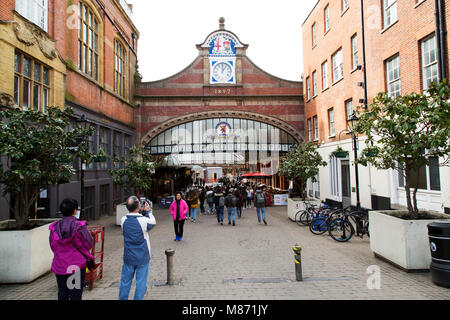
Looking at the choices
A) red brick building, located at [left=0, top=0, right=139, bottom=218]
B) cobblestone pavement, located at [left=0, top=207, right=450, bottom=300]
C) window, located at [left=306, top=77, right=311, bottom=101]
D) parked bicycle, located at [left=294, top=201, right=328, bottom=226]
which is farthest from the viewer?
window, located at [left=306, top=77, right=311, bottom=101]

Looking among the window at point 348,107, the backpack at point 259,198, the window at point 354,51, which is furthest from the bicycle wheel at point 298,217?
the window at point 354,51

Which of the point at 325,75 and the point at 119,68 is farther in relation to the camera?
the point at 119,68

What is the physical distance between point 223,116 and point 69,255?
757 inches

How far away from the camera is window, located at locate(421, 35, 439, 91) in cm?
967

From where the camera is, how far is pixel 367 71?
13.5 metres

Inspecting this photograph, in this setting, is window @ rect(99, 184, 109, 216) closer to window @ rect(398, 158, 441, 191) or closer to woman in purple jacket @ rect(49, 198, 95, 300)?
woman in purple jacket @ rect(49, 198, 95, 300)

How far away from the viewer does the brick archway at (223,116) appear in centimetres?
2184

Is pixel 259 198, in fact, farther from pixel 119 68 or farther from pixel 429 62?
pixel 119 68

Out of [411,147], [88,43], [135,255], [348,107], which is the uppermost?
[88,43]

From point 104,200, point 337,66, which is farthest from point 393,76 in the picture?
point 104,200

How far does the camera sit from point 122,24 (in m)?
19.6

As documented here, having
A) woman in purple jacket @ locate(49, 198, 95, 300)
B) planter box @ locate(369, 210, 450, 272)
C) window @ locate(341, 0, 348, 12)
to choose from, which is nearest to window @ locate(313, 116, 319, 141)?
window @ locate(341, 0, 348, 12)

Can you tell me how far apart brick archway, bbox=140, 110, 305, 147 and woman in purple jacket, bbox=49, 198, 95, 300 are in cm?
1836
